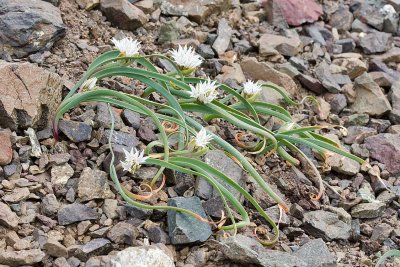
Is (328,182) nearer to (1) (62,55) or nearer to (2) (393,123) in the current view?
(2) (393,123)

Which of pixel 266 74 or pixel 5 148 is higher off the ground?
pixel 5 148

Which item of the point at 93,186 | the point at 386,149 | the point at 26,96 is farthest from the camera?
the point at 386,149

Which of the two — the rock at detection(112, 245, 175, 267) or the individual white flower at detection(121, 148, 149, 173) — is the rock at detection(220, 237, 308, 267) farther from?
the individual white flower at detection(121, 148, 149, 173)

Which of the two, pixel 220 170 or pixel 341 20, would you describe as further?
pixel 341 20

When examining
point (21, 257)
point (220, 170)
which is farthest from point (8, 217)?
point (220, 170)

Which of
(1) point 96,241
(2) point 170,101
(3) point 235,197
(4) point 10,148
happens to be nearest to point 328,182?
(3) point 235,197

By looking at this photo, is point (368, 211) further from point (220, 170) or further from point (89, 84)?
point (89, 84)

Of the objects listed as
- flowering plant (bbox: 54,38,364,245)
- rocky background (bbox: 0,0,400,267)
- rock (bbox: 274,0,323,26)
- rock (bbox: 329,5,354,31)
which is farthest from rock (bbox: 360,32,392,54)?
flowering plant (bbox: 54,38,364,245)
